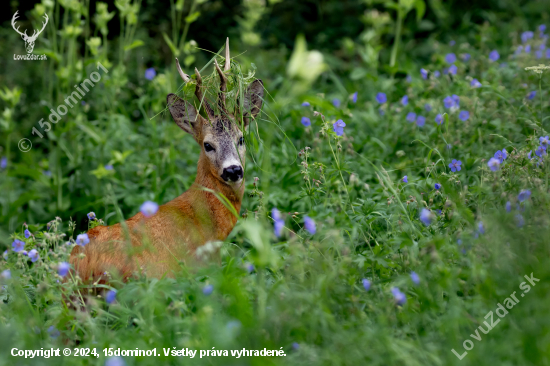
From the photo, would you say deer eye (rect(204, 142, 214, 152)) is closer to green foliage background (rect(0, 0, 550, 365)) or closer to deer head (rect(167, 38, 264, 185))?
deer head (rect(167, 38, 264, 185))

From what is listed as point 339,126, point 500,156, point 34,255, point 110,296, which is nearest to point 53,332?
point 110,296

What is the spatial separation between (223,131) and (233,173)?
361 millimetres

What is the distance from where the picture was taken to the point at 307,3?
8555mm

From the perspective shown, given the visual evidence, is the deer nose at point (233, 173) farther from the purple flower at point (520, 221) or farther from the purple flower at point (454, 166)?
the purple flower at point (520, 221)

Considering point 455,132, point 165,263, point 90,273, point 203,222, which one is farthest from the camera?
point 455,132

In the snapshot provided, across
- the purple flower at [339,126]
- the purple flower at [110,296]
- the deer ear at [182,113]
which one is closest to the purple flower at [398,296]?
the purple flower at [110,296]

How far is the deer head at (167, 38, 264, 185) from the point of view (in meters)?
3.78

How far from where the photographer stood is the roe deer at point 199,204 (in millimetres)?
3400

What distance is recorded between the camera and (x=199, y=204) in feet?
13.0

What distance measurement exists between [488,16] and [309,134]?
415 cm

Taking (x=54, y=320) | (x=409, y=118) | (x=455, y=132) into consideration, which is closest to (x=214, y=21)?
(x=409, y=118)

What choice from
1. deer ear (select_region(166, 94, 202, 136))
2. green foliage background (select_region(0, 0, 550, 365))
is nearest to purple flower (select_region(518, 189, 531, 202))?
green foliage background (select_region(0, 0, 550, 365))

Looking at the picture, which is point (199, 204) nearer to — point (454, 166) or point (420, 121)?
point (454, 166)

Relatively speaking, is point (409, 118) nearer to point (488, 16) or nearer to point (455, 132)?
point (455, 132)
